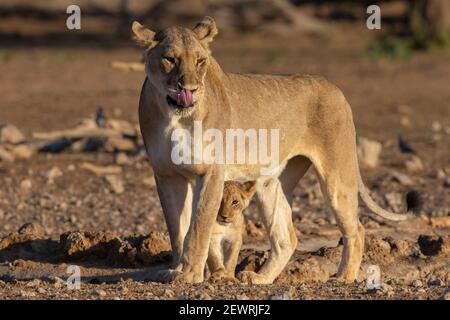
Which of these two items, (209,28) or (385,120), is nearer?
(209,28)

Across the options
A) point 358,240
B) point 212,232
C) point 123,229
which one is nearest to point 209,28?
point 212,232

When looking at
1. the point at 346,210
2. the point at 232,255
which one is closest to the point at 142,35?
the point at 232,255

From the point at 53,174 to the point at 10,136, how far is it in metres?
1.83

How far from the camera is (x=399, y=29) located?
26250 millimetres

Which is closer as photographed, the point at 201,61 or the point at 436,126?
the point at 201,61

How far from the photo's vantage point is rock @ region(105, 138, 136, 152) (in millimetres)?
13570

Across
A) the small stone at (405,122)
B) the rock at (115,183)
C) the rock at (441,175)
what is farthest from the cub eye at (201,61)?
the small stone at (405,122)

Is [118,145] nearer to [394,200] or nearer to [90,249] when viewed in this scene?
[394,200]

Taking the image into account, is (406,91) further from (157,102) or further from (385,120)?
(157,102)

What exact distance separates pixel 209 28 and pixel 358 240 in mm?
1869

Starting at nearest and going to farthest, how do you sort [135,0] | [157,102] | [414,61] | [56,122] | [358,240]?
[157,102]
[358,240]
[56,122]
[414,61]
[135,0]

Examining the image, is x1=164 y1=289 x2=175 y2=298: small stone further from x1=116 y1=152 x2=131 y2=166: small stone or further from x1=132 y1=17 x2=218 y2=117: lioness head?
x1=116 y1=152 x2=131 y2=166: small stone

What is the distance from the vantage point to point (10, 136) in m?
14.1

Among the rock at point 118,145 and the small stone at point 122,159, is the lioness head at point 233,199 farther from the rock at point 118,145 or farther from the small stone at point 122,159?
the rock at point 118,145
